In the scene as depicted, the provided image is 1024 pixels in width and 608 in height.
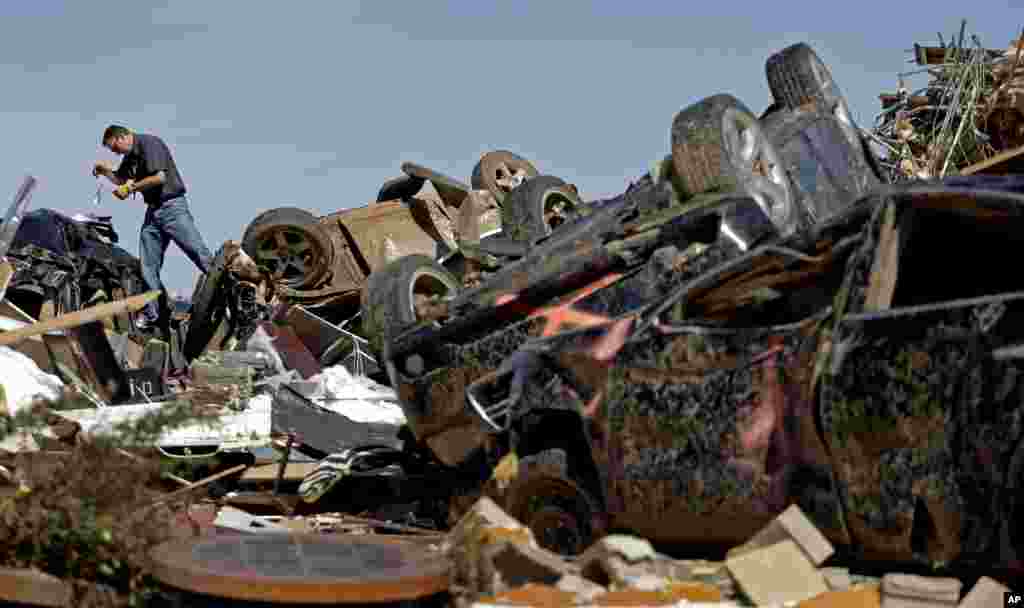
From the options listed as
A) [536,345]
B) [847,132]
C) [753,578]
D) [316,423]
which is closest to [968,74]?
[847,132]

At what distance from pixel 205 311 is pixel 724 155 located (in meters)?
6.73

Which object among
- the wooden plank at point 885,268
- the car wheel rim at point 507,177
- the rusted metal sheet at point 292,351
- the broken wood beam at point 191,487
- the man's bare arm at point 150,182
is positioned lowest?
the broken wood beam at point 191,487

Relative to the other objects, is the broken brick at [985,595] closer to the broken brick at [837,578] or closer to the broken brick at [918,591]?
the broken brick at [918,591]

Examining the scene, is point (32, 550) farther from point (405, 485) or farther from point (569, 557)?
point (405, 485)

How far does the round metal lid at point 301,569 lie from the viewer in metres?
4.10

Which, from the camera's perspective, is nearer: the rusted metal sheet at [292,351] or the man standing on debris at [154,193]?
the rusted metal sheet at [292,351]

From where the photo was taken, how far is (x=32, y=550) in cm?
480

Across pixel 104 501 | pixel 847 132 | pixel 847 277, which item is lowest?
pixel 104 501

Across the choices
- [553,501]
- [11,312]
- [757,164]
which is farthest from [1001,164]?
[11,312]

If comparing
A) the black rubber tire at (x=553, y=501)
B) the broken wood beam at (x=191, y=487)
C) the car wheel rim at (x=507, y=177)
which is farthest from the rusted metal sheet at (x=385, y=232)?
the black rubber tire at (x=553, y=501)

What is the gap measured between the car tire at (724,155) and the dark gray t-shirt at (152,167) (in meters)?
6.04

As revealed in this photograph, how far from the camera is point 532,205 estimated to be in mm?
12094

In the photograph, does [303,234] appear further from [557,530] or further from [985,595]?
[985,595]

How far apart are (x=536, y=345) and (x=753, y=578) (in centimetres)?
174
